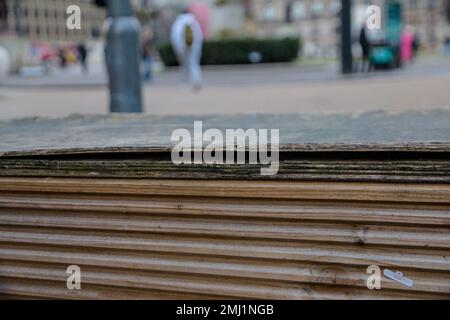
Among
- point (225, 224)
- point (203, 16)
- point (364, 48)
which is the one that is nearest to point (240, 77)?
point (364, 48)

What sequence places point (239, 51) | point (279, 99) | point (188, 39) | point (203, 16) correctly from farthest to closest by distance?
point (203, 16) < point (239, 51) < point (188, 39) < point (279, 99)

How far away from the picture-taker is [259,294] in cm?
194

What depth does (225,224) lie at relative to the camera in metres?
1.93

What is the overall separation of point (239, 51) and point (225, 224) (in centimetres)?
2281

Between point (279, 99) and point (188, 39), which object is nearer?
point (279, 99)

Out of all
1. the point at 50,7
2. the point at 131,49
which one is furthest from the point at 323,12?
the point at 131,49

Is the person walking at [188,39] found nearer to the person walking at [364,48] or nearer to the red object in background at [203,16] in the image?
the person walking at [364,48]

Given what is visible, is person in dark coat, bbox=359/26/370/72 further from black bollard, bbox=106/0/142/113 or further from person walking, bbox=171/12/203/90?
black bollard, bbox=106/0/142/113

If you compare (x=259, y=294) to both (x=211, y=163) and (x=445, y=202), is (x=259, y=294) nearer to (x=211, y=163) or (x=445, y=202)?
(x=211, y=163)

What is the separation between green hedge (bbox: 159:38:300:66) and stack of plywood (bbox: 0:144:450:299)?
22.5m

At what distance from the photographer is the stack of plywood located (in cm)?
178

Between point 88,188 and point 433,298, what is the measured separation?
1.07 m

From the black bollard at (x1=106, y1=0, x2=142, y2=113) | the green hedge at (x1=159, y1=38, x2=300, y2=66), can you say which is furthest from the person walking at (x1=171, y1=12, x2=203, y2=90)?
the green hedge at (x1=159, y1=38, x2=300, y2=66)

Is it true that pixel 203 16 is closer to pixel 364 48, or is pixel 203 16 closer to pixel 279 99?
pixel 364 48
